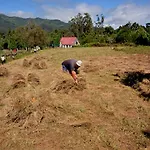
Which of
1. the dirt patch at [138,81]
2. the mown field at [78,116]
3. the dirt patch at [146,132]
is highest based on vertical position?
the dirt patch at [138,81]

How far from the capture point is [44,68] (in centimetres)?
1373

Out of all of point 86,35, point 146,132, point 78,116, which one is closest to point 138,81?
point 78,116

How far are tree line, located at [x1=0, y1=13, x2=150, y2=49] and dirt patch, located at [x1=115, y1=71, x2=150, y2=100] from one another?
18.4 meters

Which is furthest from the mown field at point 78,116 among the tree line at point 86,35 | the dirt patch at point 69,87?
the tree line at point 86,35

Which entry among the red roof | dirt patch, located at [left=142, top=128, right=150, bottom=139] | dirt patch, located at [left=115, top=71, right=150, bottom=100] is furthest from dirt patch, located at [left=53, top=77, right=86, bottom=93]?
the red roof

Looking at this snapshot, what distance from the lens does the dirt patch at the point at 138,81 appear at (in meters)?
8.09

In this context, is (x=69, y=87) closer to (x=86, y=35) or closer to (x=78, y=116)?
(x=78, y=116)

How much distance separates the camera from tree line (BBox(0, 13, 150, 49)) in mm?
30405

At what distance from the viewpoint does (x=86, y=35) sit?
1863 inches

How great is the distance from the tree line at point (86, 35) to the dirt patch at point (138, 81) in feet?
60.2

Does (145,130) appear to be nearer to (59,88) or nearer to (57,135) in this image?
(57,135)

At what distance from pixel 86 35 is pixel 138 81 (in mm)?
38868

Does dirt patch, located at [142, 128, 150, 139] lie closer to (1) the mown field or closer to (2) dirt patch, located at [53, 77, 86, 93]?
(1) the mown field

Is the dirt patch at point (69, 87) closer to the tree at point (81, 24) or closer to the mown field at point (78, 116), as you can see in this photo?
the mown field at point (78, 116)
